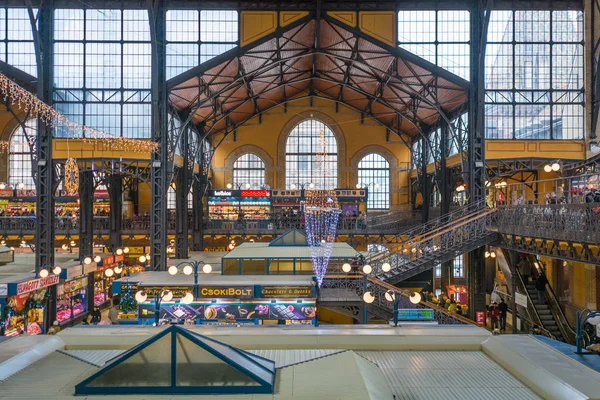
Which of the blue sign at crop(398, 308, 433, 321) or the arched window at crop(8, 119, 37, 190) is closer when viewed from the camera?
the blue sign at crop(398, 308, 433, 321)

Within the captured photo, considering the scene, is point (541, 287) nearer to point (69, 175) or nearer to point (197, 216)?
point (69, 175)

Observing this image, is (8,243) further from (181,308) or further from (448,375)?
(448,375)

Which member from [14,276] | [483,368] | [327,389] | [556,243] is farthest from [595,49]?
[14,276]

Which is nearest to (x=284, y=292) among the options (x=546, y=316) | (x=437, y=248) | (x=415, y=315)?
(x=415, y=315)

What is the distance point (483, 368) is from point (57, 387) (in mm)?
5612

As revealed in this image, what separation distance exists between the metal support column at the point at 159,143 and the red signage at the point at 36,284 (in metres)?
4.22

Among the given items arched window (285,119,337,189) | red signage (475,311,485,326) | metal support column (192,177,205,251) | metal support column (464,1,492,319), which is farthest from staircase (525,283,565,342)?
arched window (285,119,337,189)

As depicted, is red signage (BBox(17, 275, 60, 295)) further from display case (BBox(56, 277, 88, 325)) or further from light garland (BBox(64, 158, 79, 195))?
light garland (BBox(64, 158, 79, 195))

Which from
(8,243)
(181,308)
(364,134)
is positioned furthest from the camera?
(364,134)

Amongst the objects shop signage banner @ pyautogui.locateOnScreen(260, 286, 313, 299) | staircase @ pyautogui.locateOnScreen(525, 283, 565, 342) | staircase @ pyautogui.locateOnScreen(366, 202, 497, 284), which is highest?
staircase @ pyautogui.locateOnScreen(366, 202, 497, 284)

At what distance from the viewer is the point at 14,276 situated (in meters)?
19.8

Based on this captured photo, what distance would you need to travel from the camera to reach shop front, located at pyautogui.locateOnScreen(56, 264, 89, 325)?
22406 millimetres

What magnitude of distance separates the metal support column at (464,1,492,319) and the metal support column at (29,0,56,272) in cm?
2013

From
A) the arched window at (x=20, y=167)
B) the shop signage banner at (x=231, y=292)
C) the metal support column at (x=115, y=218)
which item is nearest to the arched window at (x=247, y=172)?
A: the metal support column at (x=115, y=218)
